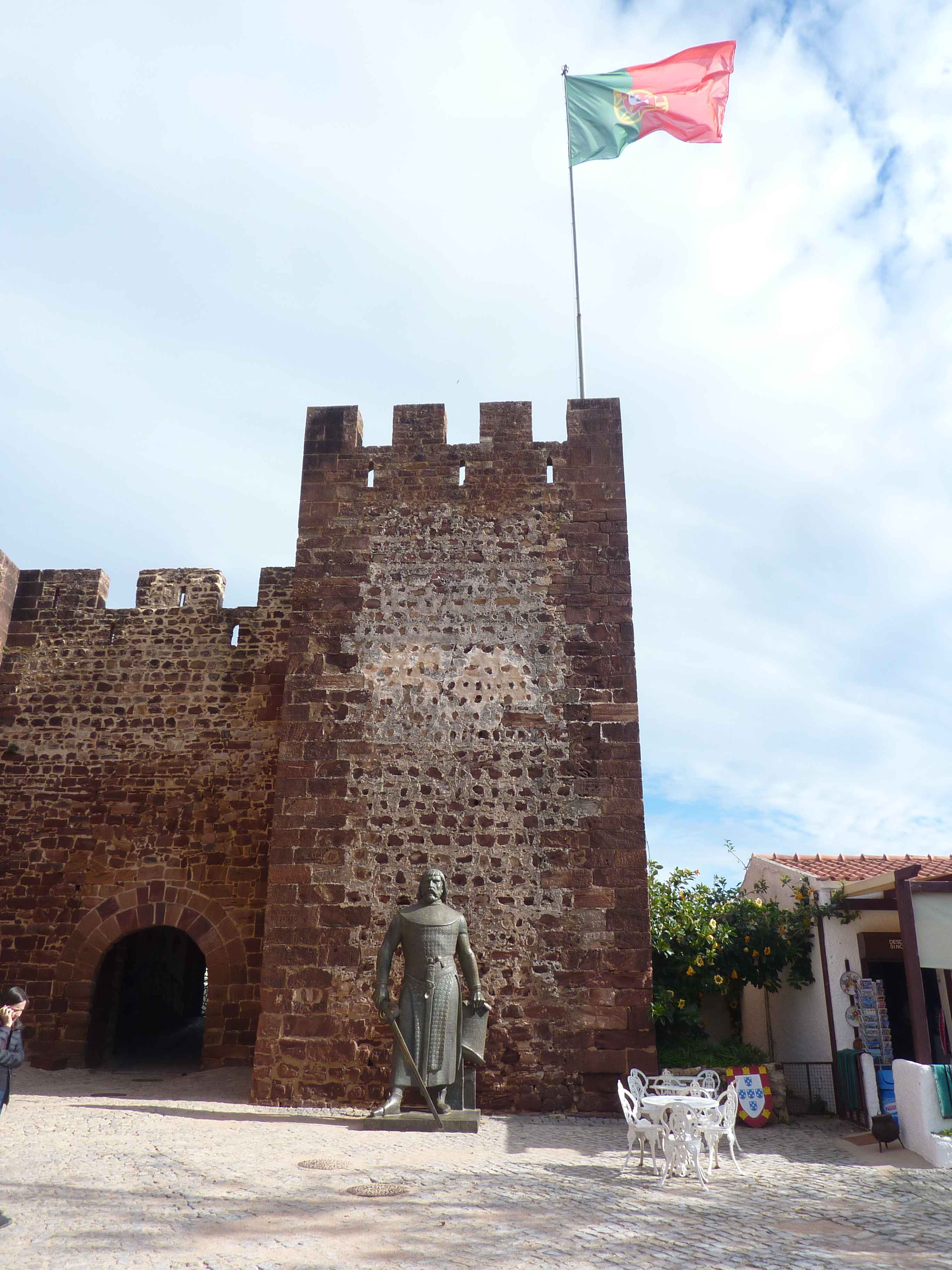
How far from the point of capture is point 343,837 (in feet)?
30.6

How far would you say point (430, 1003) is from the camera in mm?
7457

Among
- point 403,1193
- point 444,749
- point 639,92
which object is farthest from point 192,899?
point 639,92

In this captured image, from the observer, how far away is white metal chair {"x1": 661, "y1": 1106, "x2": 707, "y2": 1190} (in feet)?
19.3

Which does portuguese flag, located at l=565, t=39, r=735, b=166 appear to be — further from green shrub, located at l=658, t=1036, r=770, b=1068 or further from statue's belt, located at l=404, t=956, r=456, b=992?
green shrub, located at l=658, t=1036, r=770, b=1068

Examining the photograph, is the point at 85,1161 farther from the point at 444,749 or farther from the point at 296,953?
the point at 444,749

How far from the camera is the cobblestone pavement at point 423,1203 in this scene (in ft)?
13.7

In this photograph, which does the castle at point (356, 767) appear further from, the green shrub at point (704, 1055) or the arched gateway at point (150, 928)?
the green shrub at point (704, 1055)

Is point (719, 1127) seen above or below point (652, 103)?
below

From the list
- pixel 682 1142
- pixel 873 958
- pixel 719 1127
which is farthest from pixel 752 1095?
pixel 682 1142

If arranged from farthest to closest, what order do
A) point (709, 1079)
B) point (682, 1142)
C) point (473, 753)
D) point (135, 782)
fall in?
point (135, 782), point (473, 753), point (709, 1079), point (682, 1142)

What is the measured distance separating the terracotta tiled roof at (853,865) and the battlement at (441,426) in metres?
5.78

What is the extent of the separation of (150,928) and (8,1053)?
695cm

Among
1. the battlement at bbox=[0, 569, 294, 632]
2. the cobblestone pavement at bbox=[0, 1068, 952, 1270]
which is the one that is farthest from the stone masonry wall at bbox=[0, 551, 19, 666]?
the cobblestone pavement at bbox=[0, 1068, 952, 1270]

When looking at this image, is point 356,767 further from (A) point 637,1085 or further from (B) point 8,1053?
(B) point 8,1053
